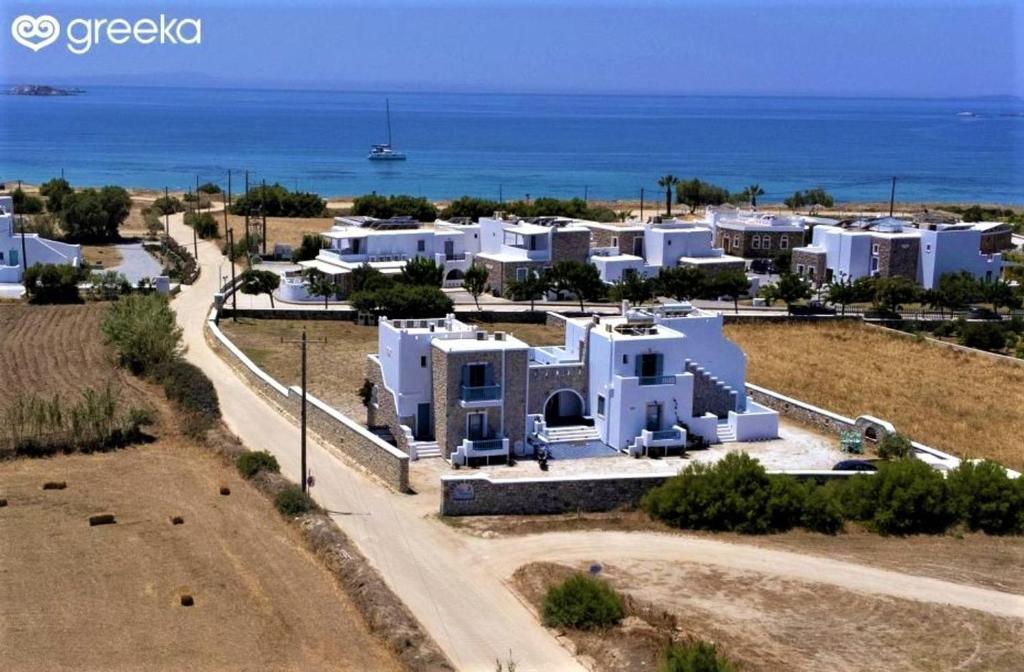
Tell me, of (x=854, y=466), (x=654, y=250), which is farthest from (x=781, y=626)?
(x=654, y=250)

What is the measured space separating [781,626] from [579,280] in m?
31.3

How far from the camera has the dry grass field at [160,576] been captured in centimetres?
1703

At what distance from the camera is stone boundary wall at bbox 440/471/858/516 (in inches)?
941

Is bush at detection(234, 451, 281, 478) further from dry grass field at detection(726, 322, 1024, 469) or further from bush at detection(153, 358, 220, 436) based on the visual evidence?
dry grass field at detection(726, 322, 1024, 469)

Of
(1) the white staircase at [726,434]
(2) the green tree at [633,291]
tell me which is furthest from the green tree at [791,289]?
(1) the white staircase at [726,434]

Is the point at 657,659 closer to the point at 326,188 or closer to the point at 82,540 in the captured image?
the point at 82,540

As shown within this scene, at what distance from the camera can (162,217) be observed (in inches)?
3024

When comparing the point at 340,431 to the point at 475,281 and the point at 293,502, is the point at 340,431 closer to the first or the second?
the point at 293,502

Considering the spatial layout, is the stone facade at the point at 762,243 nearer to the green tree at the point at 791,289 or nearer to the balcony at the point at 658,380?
the green tree at the point at 791,289

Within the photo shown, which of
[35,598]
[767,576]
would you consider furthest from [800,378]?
[35,598]

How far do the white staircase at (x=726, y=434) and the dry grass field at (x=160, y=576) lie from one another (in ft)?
38.0

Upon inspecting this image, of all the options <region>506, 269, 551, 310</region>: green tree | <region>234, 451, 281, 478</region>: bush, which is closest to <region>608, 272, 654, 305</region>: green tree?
<region>506, 269, 551, 310</region>: green tree

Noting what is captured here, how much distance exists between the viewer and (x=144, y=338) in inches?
1389

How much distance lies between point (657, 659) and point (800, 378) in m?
22.9
